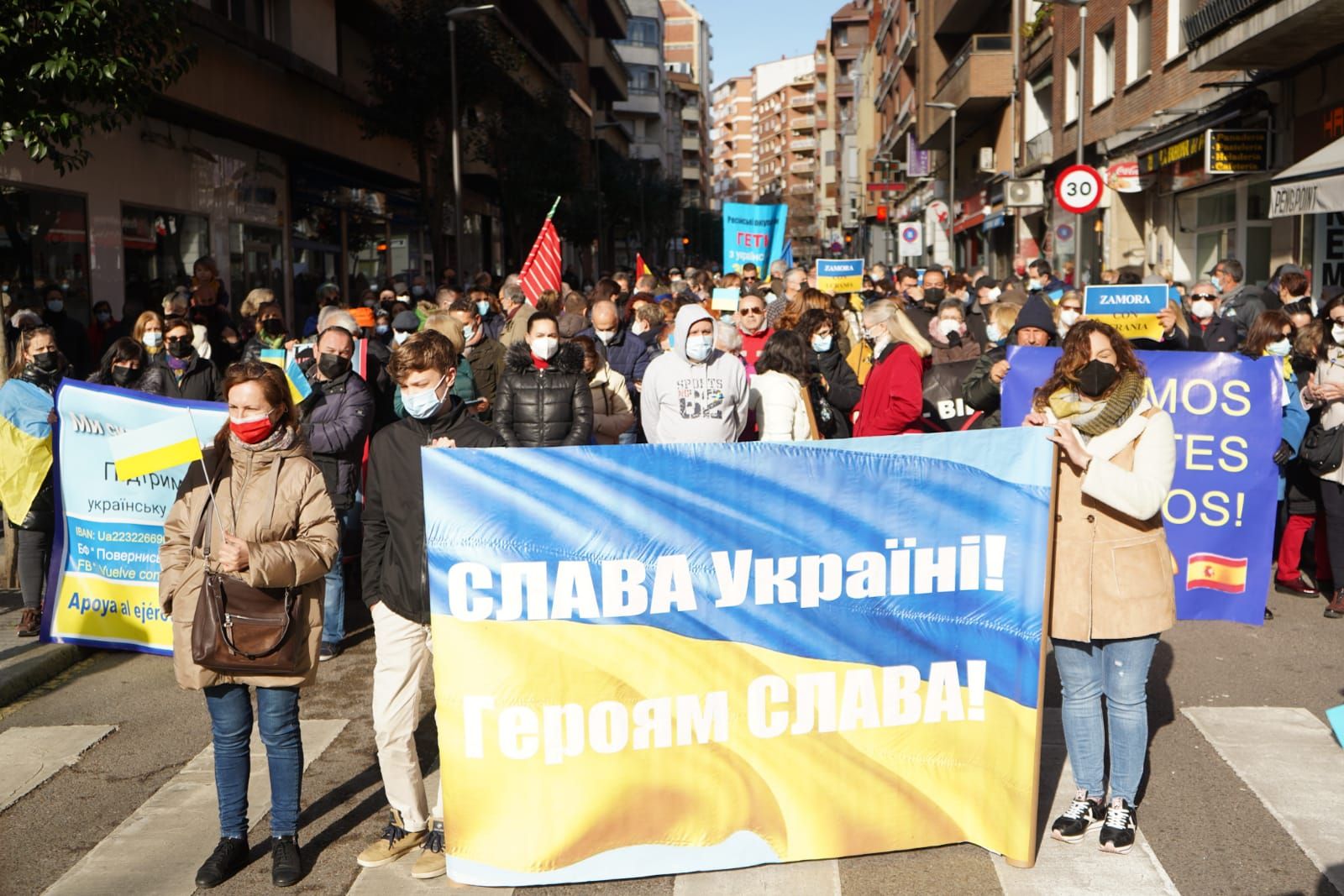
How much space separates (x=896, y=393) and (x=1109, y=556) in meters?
3.80

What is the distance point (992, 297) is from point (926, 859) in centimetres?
1132

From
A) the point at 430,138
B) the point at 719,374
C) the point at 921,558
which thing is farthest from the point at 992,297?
the point at 430,138

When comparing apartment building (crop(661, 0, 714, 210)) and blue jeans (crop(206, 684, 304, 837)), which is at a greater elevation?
apartment building (crop(661, 0, 714, 210))

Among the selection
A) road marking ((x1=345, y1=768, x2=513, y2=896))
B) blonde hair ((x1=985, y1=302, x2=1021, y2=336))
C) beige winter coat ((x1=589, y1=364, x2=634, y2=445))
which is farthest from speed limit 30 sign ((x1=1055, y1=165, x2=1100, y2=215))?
road marking ((x1=345, y1=768, x2=513, y2=896))

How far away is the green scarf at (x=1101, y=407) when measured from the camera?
15.7 ft

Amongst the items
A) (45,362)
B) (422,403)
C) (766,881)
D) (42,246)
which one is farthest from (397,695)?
(42,246)

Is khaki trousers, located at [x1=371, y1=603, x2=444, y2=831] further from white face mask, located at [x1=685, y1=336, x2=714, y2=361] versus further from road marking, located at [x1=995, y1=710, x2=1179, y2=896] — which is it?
white face mask, located at [x1=685, y1=336, x2=714, y2=361]

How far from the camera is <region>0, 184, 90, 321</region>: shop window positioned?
52.1 feet

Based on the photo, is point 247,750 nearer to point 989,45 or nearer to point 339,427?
point 339,427

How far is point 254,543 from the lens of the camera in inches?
181

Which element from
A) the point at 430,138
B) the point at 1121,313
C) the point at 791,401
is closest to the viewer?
the point at 791,401

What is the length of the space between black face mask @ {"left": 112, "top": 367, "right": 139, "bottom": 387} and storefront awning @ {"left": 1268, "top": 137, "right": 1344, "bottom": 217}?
33.9ft

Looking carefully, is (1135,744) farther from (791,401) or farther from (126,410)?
(126,410)

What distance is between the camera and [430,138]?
1204 inches
